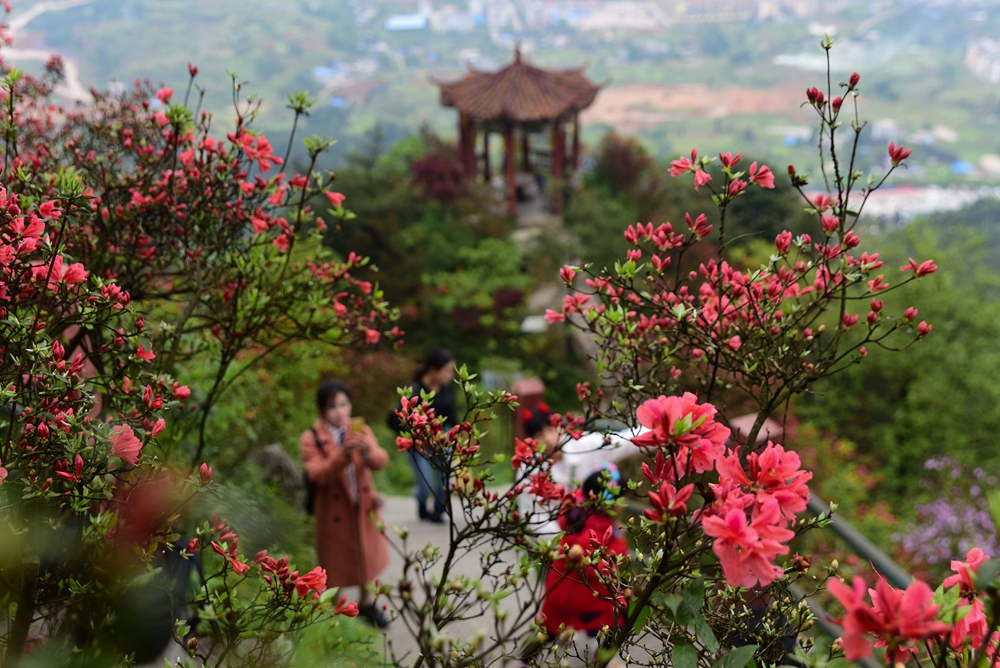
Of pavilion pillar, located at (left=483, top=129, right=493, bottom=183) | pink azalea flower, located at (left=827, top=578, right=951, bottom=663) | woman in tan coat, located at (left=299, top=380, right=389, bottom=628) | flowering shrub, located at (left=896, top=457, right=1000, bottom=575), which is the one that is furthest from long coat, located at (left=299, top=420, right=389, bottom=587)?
pavilion pillar, located at (left=483, top=129, right=493, bottom=183)

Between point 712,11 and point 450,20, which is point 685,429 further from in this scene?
point 712,11

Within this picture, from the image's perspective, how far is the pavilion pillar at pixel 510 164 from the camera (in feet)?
47.6

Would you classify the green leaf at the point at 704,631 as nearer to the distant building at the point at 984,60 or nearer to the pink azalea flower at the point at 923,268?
the pink azalea flower at the point at 923,268

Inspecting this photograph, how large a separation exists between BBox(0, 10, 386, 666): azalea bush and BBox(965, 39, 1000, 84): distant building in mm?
51645

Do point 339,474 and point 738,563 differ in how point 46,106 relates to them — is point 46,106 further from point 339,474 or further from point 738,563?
point 738,563

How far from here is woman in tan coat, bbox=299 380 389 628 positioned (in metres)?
3.03

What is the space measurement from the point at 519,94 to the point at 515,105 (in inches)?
14.1

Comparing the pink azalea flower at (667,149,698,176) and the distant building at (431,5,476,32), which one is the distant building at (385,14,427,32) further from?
the pink azalea flower at (667,149,698,176)

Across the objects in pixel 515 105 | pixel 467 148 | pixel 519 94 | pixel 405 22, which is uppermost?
pixel 405 22

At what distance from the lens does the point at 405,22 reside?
4819 cm

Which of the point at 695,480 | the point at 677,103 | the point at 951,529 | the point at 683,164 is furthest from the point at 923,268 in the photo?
the point at 677,103

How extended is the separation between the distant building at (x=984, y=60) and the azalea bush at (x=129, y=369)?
5164 cm

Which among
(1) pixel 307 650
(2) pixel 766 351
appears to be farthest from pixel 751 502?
(1) pixel 307 650

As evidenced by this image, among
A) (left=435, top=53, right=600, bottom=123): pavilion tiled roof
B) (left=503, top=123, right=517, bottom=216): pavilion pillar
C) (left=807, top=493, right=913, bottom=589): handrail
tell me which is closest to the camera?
(left=807, top=493, right=913, bottom=589): handrail
